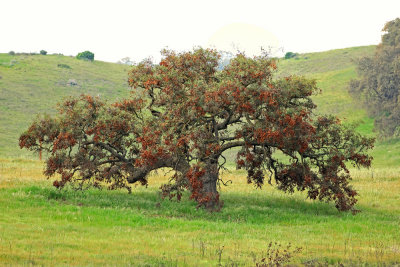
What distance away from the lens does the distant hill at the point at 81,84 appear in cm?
7674

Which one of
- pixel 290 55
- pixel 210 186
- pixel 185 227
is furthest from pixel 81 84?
pixel 185 227

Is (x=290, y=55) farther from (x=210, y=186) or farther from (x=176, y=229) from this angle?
(x=176, y=229)

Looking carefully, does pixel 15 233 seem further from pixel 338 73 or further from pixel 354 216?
pixel 338 73

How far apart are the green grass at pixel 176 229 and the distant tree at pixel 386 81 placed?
4539 centimetres

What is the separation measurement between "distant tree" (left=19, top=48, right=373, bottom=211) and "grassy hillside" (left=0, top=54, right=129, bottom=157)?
39.8 meters

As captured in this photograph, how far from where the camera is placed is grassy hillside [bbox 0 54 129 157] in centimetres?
8000

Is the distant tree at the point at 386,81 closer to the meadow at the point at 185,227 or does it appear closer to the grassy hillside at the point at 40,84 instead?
the meadow at the point at 185,227

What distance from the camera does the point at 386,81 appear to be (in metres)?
74.9

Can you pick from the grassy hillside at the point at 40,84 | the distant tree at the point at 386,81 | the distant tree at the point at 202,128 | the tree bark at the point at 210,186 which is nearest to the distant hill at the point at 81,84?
the grassy hillside at the point at 40,84

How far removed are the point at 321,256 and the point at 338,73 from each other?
353 feet

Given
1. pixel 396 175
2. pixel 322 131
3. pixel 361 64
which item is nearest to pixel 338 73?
pixel 361 64

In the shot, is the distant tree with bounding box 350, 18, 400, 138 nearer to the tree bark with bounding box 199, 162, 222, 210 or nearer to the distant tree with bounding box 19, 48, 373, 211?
the distant tree with bounding box 19, 48, 373, 211

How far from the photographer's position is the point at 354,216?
2509 centimetres

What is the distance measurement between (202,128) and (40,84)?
8453cm
